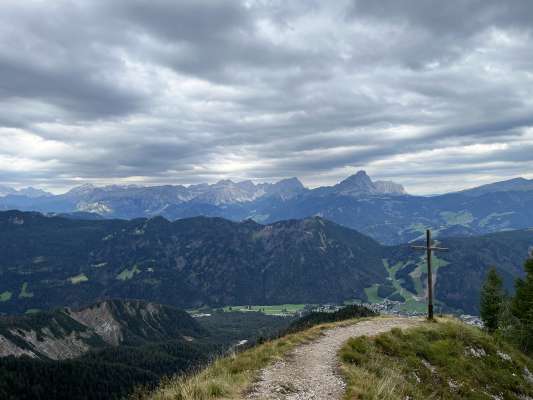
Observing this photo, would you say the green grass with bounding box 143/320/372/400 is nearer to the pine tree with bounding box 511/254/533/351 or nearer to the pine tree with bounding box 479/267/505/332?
the pine tree with bounding box 511/254/533/351

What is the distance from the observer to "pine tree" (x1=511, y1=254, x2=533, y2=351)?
58.5 m

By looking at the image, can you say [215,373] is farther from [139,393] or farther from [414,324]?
[414,324]

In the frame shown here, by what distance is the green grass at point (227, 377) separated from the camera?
690 inches

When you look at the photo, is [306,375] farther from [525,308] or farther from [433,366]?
[525,308]

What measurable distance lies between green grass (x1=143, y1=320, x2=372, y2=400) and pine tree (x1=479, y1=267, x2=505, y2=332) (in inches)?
1883

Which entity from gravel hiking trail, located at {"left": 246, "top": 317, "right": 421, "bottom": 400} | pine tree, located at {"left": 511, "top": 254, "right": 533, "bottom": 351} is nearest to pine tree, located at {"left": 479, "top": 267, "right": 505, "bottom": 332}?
pine tree, located at {"left": 511, "top": 254, "right": 533, "bottom": 351}

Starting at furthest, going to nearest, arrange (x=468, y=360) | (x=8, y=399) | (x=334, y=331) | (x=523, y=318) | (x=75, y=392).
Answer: (x=75, y=392) → (x=8, y=399) → (x=523, y=318) → (x=334, y=331) → (x=468, y=360)

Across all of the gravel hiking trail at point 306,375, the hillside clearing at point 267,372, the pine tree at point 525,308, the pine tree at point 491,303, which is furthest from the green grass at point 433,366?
the pine tree at point 491,303

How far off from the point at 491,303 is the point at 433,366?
4543cm

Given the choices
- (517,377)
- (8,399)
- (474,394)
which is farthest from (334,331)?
(8,399)

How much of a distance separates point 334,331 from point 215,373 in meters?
16.6

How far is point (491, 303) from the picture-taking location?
67.4 metres

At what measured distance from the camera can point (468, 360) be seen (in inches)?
1291

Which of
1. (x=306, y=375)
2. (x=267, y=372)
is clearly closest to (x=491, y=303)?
(x=306, y=375)
